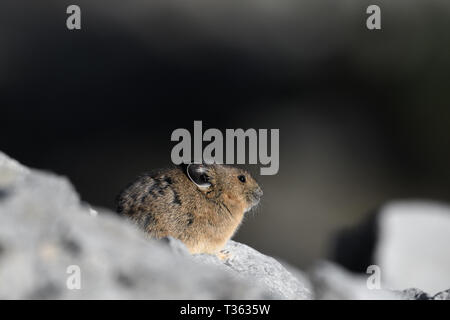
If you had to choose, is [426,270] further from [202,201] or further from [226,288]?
[226,288]

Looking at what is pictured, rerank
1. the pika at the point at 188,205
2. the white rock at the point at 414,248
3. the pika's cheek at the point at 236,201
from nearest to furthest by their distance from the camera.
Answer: the pika at the point at 188,205 → the pika's cheek at the point at 236,201 → the white rock at the point at 414,248

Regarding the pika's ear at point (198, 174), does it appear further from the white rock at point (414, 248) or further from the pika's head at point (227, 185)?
the white rock at point (414, 248)

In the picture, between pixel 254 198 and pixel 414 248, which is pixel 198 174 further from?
pixel 414 248

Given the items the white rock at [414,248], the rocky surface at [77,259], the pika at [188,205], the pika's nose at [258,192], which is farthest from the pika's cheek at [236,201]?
the rocky surface at [77,259]

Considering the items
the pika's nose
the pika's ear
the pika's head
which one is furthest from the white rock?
the pika's ear

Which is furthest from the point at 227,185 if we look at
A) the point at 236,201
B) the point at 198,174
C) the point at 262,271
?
the point at 262,271

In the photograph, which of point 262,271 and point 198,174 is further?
point 198,174

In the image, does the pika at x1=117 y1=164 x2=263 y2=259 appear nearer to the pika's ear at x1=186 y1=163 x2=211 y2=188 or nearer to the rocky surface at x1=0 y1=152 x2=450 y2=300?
the pika's ear at x1=186 y1=163 x2=211 y2=188
